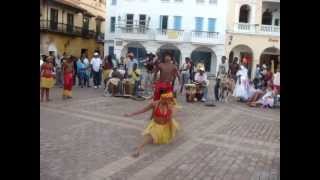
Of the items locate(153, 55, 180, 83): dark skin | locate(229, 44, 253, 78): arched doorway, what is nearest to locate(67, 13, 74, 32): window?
locate(229, 44, 253, 78): arched doorway

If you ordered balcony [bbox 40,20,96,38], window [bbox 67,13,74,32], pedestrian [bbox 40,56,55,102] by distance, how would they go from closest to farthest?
pedestrian [bbox 40,56,55,102] → balcony [bbox 40,20,96,38] → window [bbox 67,13,74,32]

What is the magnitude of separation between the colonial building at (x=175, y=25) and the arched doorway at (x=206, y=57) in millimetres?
94

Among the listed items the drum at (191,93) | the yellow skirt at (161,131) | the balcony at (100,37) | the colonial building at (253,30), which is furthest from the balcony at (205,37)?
the yellow skirt at (161,131)

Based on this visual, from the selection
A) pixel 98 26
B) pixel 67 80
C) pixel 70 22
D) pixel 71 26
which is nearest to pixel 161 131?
pixel 67 80

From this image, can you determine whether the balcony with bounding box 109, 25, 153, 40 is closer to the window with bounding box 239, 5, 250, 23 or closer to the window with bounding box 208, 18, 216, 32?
the window with bounding box 208, 18, 216, 32

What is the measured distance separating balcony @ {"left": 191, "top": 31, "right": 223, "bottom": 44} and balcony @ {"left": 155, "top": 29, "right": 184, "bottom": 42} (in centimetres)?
105

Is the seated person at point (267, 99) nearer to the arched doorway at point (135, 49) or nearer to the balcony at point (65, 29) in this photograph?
the balcony at point (65, 29)

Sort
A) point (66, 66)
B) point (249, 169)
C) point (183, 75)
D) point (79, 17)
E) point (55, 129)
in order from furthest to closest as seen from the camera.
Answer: point (79, 17) < point (183, 75) < point (66, 66) < point (55, 129) < point (249, 169)

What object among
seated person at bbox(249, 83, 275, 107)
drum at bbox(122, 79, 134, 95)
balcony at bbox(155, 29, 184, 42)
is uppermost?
balcony at bbox(155, 29, 184, 42)

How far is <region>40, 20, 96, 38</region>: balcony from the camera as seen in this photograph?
133 feet
